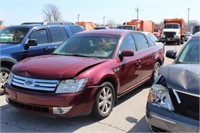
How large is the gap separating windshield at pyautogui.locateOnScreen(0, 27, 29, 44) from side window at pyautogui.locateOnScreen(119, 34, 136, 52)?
120 inches

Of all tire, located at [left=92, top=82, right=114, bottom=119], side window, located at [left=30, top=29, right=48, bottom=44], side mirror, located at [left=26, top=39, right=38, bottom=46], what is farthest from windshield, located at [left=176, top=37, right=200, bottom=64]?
side window, located at [left=30, top=29, right=48, bottom=44]

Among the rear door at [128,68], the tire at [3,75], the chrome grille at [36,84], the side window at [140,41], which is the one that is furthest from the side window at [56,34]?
the chrome grille at [36,84]

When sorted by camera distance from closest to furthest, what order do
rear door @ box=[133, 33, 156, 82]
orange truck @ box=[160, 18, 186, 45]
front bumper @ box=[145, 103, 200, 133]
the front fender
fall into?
front bumper @ box=[145, 103, 200, 133] < rear door @ box=[133, 33, 156, 82] < the front fender < orange truck @ box=[160, 18, 186, 45]

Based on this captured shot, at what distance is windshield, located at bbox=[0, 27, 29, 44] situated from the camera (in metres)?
7.48

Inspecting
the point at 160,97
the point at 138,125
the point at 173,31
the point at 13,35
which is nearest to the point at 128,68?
the point at 138,125

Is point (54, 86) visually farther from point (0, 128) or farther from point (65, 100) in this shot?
point (0, 128)

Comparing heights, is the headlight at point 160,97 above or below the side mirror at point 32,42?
below

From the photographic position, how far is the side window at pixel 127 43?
5.72 m

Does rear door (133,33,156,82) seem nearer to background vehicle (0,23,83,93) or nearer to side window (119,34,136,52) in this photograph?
side window (119,34,136,52)

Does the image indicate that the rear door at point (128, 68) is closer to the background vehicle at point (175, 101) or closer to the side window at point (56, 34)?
the background vehicle at point (175, 101)

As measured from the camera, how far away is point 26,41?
24.2ft

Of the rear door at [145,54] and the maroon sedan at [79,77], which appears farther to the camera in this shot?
the rear door at [145,54]

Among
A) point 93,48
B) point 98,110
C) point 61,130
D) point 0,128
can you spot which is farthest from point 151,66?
point 0,128

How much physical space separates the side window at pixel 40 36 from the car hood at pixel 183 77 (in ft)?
14.9
